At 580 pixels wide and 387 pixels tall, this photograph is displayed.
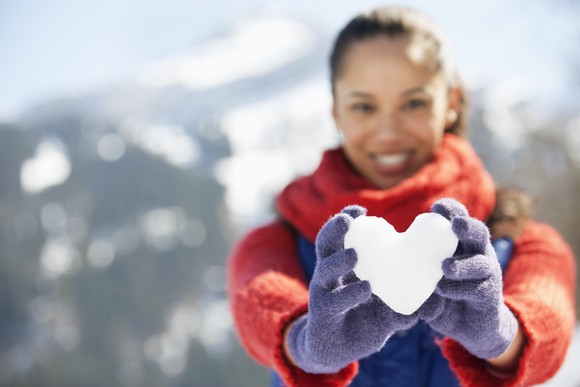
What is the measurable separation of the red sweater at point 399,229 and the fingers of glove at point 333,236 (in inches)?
10.0

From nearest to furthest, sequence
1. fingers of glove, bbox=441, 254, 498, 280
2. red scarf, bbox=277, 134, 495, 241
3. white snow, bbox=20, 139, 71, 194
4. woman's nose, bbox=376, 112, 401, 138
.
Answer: fingers of glove, bbox=441, 254, 498, 280
red scarf, bbox=277, 134, 495, 241
woman's nose, bbox=376, 112, 401, 138
white snow, bbox=20, 139, 71, 194

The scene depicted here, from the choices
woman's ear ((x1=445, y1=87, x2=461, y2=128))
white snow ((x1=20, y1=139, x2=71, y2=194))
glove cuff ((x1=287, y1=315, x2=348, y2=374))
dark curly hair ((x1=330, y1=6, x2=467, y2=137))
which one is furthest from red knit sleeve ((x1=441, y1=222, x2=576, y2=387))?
white snow ((x1=20, y1=139, x2=71, y2=194))

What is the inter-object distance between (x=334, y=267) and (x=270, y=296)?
35 cm

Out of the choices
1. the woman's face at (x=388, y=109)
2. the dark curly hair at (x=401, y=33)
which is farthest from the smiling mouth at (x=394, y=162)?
the dark curly hair at (x=401, y=33)

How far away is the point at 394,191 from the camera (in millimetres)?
1134

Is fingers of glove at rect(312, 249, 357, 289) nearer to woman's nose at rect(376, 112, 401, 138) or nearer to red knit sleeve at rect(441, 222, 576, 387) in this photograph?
red knit sleeve at rect(441, 222, 576, 387)

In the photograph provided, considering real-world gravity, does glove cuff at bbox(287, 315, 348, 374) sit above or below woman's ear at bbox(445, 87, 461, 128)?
below

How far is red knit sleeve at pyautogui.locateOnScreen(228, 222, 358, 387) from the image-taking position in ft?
3.28

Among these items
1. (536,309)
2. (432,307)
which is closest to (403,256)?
(432,307)

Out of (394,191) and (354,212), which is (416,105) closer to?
(394,191)

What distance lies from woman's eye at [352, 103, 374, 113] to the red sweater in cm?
15

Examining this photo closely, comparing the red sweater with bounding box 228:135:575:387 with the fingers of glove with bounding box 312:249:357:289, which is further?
the red sweater with bounding box 228:135:575:387

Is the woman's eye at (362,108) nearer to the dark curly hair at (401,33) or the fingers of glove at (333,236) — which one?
the dark curly hair at (401,33)

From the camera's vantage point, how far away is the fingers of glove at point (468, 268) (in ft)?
2.45
